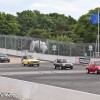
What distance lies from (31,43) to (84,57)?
19.1m

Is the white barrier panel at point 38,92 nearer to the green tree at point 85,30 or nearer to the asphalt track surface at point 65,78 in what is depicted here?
the asphalt track surface at point 65,78

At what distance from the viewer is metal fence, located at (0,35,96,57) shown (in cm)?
6450

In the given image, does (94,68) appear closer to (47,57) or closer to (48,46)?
(47,57)

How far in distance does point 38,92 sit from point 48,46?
5673 cm

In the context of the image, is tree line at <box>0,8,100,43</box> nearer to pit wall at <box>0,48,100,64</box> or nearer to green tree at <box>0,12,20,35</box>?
green tree at <box>0,12,20,35</box>

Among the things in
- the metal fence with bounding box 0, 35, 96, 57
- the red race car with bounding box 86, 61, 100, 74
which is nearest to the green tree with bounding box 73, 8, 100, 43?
the metal fence with bounding box 0, 35, 96, 57

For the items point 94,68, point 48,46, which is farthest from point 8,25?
point 94,68

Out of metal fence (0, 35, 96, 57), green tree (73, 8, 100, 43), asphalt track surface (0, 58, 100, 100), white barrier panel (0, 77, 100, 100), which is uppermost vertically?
green tree (73, 8, 100, 43)

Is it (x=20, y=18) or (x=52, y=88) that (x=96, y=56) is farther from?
(x=20, y=18)

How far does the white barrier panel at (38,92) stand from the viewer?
14575 millimetres

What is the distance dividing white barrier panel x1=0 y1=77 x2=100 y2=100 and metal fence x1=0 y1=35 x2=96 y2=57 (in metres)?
41.9

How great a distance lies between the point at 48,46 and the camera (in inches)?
2936

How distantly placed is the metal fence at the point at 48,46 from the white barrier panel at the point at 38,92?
138 ft

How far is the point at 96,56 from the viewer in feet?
206
